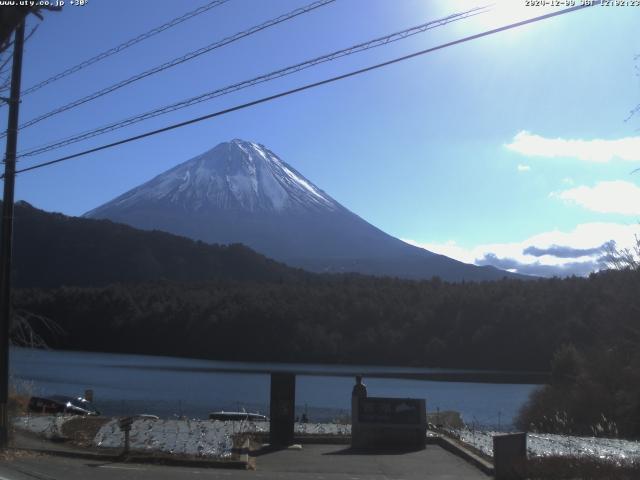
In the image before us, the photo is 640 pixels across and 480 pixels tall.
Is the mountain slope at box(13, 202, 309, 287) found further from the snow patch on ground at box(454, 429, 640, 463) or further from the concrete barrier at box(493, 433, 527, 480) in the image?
the concrete barrier at box(493, 433, 527, 480)

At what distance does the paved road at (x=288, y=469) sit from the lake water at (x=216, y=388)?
24.4 m

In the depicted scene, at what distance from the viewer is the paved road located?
511 inches

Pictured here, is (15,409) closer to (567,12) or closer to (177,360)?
(567,12)

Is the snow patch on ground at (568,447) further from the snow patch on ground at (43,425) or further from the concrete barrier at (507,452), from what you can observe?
the snow patch on ground at (43,425)

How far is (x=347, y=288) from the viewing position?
385 ft

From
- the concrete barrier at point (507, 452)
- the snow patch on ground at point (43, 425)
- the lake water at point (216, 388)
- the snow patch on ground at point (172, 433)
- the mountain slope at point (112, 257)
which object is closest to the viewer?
the concrete barrier at point (507, 452)

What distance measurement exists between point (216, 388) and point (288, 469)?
53988 mm

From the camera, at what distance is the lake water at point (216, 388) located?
50.1m

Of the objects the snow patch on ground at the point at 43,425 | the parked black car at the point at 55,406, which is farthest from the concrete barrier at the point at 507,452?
the parked black car at the point at 55,406

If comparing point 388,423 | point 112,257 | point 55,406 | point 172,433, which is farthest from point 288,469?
point 112,257

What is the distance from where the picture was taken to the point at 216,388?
66.9m

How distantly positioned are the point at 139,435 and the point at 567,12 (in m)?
12.2

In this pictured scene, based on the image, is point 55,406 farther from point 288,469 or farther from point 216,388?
point 216,388

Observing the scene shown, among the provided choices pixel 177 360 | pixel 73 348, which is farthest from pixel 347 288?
pixel 73 348
